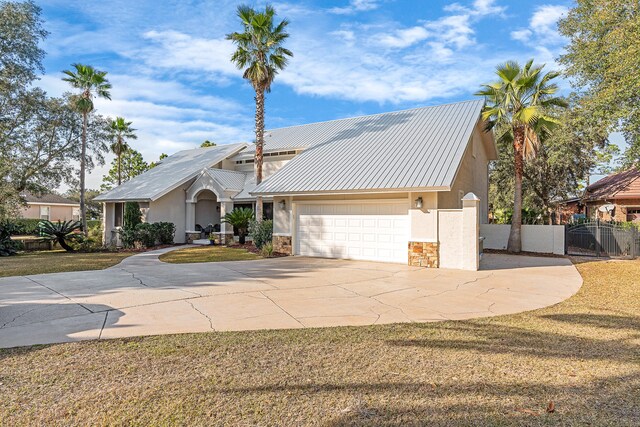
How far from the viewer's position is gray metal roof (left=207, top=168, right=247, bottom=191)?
21344 millimetres

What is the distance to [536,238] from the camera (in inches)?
703

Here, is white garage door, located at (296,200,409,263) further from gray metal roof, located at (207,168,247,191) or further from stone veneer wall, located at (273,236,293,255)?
gray metal roof, located at (207,168,247,191)

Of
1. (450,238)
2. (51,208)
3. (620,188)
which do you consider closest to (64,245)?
(450,238)

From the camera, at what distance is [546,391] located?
3.68 metres

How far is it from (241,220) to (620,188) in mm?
23210

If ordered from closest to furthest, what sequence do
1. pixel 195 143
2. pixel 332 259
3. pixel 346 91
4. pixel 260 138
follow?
pixel 332 259
pixel 260 138
pixel 346 91
pixel 195 143

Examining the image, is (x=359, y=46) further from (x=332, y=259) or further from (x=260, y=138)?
(x=332, y=259)

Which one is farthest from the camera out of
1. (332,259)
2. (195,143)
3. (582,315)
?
(195,143)

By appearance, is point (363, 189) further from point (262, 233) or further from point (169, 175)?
point (169, 175)

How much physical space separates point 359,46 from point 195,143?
96.0 ft

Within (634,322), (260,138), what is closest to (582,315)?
(634,322)

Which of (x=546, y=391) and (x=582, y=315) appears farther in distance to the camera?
(x=582, y=315)

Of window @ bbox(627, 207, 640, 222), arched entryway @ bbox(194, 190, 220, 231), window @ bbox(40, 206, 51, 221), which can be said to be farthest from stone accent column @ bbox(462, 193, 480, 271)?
window @ bbox(40, 206, 51, 221)

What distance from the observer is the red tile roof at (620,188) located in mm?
22984
